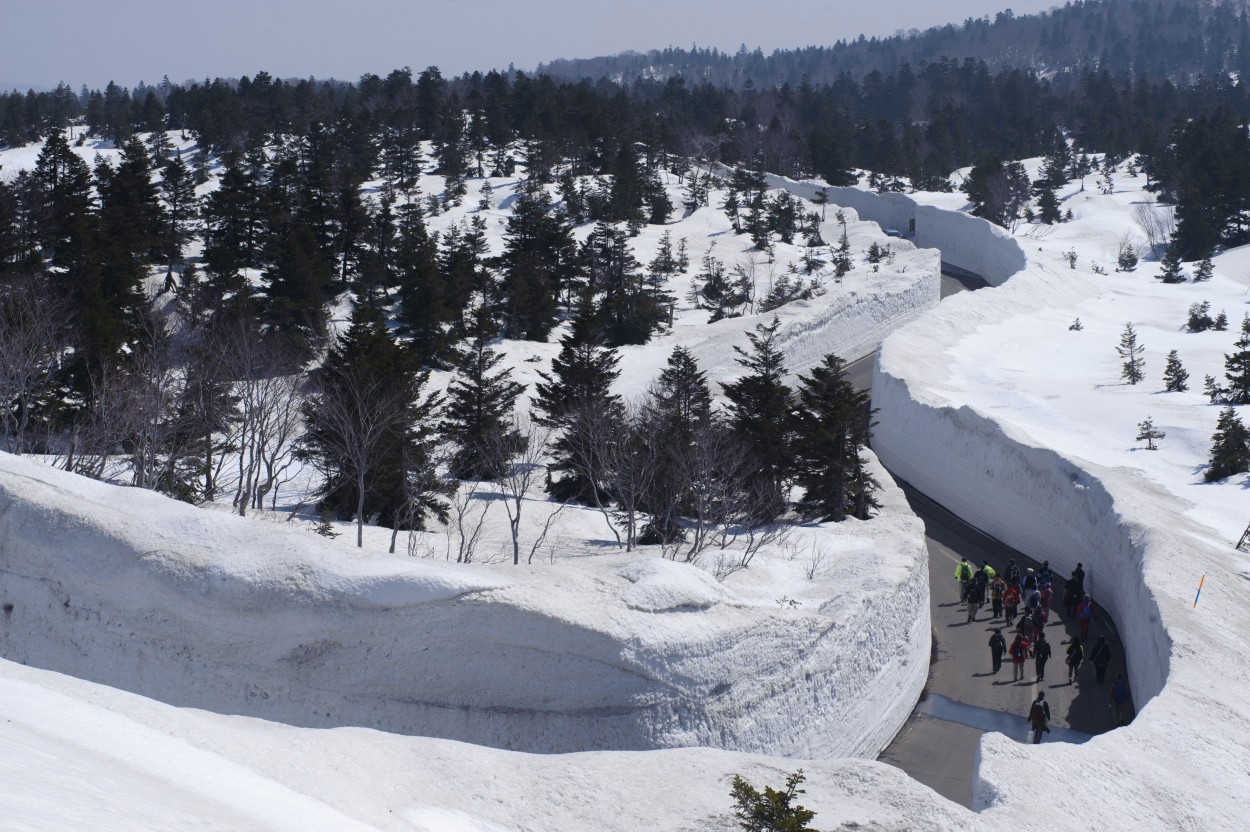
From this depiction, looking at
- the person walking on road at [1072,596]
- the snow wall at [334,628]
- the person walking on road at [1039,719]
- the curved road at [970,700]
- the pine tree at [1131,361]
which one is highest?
the snow wall at [334,628]

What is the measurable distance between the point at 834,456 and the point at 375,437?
10.1 metres

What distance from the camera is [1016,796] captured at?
1188 cm

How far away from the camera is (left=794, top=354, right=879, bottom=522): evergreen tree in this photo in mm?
24672

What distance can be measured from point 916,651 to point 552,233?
106 ft

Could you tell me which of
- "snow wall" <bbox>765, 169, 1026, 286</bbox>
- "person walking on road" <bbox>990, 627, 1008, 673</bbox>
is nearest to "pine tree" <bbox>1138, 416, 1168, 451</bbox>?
"person walking on road" <bbox>990, 627, 1008, 673</bbox>

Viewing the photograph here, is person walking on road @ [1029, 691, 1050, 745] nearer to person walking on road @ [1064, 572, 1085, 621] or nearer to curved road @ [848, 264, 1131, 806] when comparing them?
curved road @ [848, 264, 1131, 806]

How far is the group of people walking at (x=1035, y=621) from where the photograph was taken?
18234 mm

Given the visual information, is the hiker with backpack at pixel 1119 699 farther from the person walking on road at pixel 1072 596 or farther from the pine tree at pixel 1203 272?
the pine tree at pixel 1203 272

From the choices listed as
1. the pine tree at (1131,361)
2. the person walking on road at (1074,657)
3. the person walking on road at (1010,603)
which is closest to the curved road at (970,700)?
the person walking on road at (1074,657)

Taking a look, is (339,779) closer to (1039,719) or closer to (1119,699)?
(1039,719)

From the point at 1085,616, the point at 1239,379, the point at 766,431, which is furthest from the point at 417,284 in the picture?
the point at 1239,379

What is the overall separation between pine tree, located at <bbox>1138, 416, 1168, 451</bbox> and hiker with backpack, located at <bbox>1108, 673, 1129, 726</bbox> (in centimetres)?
1148

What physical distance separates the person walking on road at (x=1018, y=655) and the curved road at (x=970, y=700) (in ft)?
0.46

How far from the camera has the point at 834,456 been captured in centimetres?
2497
